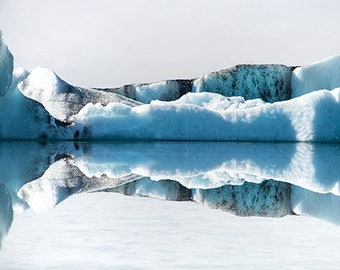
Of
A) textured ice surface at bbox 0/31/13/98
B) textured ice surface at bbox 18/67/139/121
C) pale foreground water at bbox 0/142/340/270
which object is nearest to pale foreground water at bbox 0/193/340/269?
pale foreground water at bbox 0/142/340/270

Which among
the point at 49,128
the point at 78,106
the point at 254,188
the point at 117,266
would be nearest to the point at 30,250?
the point at 117,266

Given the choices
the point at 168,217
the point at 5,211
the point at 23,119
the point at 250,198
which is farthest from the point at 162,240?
the point at 23,119

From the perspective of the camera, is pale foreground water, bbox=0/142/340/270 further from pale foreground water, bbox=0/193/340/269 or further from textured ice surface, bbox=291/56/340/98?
textured ice surface, bbox=291/56/340/98

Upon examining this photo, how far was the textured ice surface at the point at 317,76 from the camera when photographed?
31.4ft

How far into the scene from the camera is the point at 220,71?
1103cm

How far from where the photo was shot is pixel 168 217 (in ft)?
4.92

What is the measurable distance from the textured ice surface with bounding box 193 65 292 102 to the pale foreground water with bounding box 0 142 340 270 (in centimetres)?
802

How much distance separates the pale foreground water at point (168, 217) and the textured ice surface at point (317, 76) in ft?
23.2

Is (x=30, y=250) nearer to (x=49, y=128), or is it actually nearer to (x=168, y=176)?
(x=168, y=176)

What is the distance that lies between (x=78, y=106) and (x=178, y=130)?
282cm

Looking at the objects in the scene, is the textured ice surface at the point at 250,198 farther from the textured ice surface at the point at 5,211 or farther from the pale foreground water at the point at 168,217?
the textured ice surface at the point at 5,211

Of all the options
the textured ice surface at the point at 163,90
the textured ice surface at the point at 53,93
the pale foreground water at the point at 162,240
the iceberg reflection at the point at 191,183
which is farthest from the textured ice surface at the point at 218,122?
the textured ice surface at the point at 163,90

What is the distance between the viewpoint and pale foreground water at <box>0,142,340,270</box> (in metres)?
1.00

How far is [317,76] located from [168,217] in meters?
8.77
